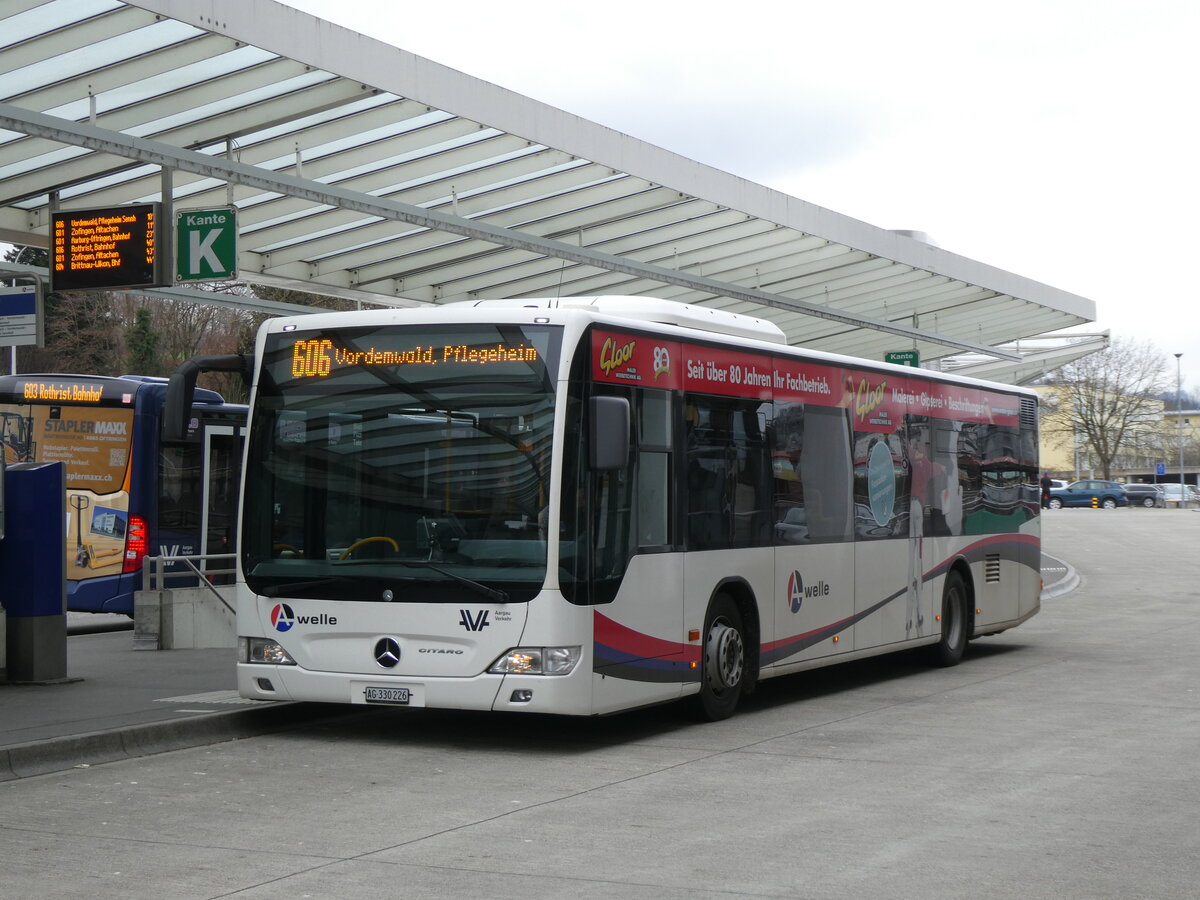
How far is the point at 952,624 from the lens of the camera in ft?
53.9

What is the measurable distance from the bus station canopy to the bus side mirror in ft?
18.2

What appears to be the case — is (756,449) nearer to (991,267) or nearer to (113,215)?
(113,215)

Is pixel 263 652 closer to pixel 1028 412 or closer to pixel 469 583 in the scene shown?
pixel 469 583

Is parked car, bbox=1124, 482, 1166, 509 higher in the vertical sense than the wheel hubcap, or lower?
higher

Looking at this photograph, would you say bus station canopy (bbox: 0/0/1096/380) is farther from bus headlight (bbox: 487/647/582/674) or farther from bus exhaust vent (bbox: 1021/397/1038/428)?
bus headlight (bbox: 487/647/582/674)

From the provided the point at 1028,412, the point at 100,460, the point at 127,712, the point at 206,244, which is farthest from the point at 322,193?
the point at 1028,412

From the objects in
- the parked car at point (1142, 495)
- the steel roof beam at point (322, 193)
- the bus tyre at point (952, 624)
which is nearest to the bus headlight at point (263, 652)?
the steel roof beam at point (322, 193)

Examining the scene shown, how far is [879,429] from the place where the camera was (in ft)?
48.1

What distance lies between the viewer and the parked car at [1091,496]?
8850cm

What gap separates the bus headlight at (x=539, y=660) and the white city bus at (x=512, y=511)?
0.5 inches

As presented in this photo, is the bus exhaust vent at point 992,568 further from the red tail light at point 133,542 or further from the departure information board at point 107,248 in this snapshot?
the red tail light at point 133,542

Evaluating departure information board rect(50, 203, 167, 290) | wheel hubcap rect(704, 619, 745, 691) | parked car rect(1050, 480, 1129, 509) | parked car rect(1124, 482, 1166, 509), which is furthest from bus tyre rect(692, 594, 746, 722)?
parked car rect(1124, 482, 1166, 509)

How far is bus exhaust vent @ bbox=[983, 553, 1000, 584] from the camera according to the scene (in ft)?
56.7

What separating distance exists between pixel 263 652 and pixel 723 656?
3356 mm
